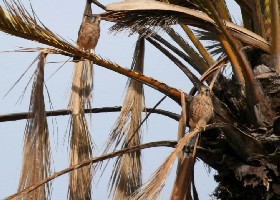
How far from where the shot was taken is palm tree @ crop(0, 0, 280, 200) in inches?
219

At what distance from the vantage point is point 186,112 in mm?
5898

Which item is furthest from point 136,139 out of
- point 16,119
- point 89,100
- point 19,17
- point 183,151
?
point 19,17

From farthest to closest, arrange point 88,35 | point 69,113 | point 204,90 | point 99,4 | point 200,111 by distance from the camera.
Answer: point 69,113 < point 99,4 < point 88,35 < point 204,90 < point 200,111

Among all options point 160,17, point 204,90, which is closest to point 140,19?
point 160,17

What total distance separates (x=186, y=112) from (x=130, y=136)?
113 cm

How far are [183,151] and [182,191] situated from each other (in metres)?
0.31

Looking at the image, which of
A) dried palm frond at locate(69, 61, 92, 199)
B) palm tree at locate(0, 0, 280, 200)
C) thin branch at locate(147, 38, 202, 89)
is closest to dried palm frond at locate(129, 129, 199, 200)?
palm tree at locate(0, 0, 280, 200)

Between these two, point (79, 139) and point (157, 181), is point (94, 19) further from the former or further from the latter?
point (157, 181)

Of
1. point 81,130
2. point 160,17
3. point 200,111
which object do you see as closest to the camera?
point 200,111

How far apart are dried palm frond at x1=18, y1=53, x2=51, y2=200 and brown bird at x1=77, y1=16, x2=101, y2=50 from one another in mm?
345

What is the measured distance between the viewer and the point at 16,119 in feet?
22.3

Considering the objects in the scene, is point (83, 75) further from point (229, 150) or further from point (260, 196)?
point (260, 196)

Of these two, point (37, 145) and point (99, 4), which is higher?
point (99, 4)

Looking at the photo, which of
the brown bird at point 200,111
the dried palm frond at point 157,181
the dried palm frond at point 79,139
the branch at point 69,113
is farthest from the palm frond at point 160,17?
the dried palm frond at point 157,181
